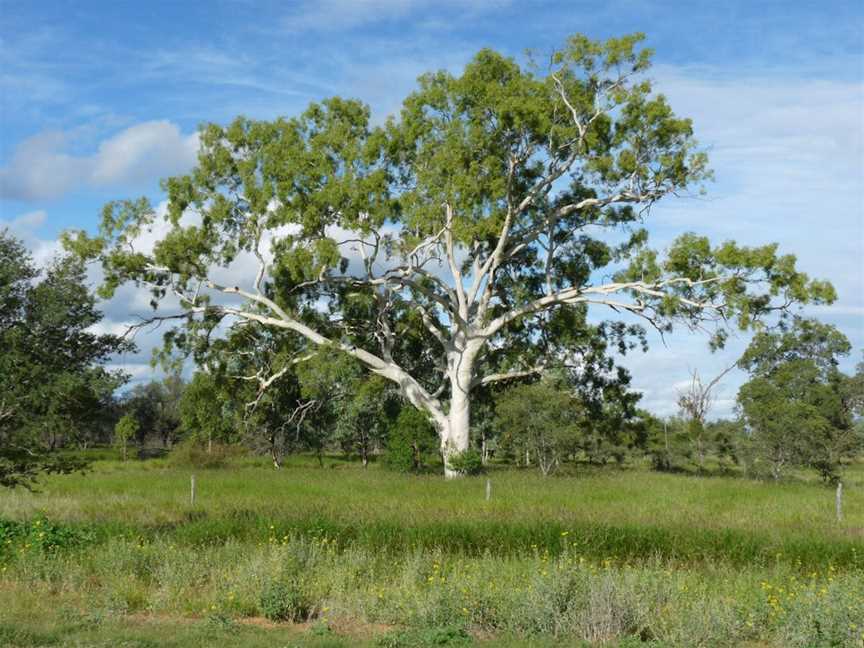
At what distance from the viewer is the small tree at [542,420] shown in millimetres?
36406

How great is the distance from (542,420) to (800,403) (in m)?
11.4

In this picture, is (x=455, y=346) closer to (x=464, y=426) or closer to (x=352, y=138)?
(x=464, y=426)

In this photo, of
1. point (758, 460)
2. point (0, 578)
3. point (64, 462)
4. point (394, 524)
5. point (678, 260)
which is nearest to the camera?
point (0, 578)

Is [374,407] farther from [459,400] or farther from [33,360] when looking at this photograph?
[33,360]

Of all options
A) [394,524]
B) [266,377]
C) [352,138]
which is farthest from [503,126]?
[394,524]

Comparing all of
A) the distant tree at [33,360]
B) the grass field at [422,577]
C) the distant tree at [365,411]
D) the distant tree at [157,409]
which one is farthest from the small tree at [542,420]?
the distant tree at [157,409]

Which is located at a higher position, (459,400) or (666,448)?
(459,400)

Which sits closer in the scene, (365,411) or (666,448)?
(365,411)

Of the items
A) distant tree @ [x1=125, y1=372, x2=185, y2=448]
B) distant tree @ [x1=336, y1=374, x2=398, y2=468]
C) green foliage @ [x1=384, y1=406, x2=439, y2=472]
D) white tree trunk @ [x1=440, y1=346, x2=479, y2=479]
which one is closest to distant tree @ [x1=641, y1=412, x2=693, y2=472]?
distant tree @ [x1=336, y1=374, x2=398, y2=468]

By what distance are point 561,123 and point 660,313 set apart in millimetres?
8296

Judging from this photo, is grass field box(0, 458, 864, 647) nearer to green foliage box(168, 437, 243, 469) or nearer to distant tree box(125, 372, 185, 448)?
green foliage box(168, 437, 243, 469)

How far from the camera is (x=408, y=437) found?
39.3 meters

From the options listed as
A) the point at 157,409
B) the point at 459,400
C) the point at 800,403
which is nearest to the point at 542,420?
the point at 459,400

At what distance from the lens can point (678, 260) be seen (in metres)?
32.9
